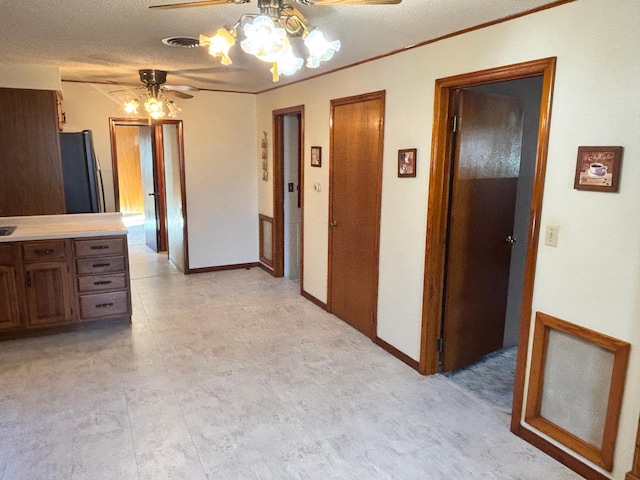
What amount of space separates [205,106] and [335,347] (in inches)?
133

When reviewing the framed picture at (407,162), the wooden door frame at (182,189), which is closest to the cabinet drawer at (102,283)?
the wooden door frame at (182,189)

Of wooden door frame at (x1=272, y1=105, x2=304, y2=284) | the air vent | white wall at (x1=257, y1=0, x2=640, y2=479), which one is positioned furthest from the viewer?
wooden door frame at (x1=272, y1=105, x2=304, y2=284)

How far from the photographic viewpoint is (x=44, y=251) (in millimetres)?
3535

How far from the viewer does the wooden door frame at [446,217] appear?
2.18 meters

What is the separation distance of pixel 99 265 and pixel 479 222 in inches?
120

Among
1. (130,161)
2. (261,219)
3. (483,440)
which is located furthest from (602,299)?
(130,161)

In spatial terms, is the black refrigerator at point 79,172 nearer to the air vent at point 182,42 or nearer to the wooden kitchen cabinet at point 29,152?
the wooden kitchen cabinet at point 29,152

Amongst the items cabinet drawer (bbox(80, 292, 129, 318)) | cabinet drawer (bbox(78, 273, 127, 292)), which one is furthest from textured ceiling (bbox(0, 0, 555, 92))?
cabinet drawer (bbox(80, 292, 129, 318))

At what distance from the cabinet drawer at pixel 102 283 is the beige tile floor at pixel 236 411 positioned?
14.7 inches

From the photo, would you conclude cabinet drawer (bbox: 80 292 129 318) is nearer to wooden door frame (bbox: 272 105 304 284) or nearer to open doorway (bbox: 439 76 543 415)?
wooden door frame (bbox: 272 105 304 284)

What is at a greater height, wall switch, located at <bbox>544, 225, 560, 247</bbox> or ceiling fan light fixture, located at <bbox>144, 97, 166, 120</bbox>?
ceiling fan light fixture, located at <bbox>144, 97, 166, 120</bbox>

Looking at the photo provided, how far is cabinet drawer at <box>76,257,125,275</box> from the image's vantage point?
3.69 metres

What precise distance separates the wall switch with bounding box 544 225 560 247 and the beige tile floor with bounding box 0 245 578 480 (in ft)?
3.59

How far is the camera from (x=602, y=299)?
1997 mm
